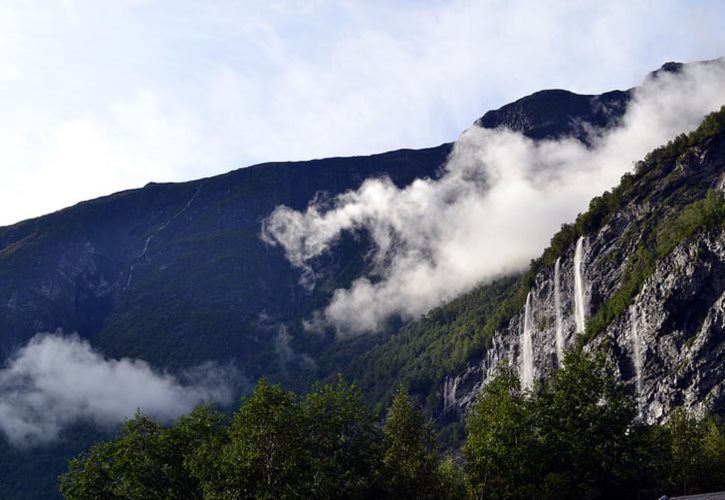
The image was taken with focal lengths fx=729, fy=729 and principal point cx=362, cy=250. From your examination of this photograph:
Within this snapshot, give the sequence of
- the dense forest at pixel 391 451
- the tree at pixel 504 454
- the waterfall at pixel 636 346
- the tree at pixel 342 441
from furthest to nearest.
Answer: the waterfall at pixel 636 346 → the tree at pixel 342 441 → the tree at pixel 504 454 → the dense forest at pixel 391 451

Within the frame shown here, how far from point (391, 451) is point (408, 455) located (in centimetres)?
175

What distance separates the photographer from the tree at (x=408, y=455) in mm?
72438

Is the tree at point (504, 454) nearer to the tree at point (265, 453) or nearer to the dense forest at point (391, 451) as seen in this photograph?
the dense forest at point (391, 451)

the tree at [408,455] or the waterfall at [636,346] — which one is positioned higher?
the tree at [408,455]

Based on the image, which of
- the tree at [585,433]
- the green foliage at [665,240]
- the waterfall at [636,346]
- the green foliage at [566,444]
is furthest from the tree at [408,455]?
the green foliage at [665,240]

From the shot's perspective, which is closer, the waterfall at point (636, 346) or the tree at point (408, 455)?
the tree at point (408, 455)

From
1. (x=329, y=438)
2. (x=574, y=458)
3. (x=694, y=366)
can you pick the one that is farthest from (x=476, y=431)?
(x=694, y=366)

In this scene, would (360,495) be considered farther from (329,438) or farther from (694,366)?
(694,366)

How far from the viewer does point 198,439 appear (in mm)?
79188

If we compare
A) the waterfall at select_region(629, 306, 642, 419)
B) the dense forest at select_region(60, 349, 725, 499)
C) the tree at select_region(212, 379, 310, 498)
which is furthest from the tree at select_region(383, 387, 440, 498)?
the waterfall at select_region(629, 306, 642, 419)

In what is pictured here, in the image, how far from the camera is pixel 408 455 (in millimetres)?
73500

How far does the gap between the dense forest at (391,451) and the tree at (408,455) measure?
0.34ft

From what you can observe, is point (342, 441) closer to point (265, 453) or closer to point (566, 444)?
point (265, 453)

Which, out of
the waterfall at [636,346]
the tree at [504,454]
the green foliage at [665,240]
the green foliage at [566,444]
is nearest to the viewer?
the tree at [504,454]
